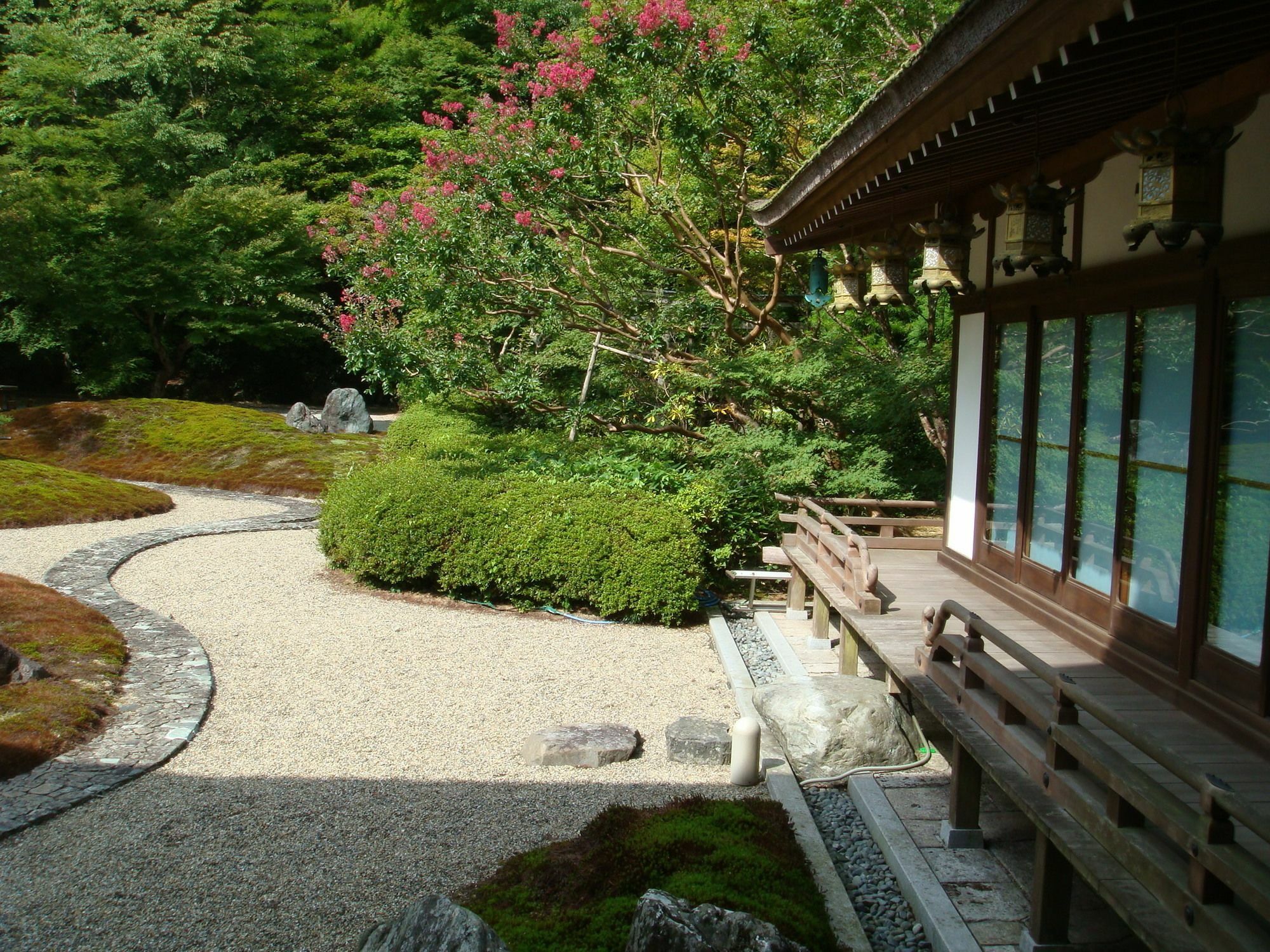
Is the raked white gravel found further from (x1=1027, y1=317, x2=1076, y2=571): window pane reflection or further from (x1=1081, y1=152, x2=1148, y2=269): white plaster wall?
(x1=1081, y1=152, x2=1148, y2=269): white plaster wall

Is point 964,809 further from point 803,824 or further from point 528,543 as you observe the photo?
point 528,543

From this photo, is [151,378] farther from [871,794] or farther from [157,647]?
[871,794]

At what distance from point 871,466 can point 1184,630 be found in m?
5.36

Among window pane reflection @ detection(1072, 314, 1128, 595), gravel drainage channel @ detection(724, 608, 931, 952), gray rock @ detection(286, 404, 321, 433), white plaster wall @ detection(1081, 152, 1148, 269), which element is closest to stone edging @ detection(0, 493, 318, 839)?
gravel drainage channel @ detection(724, 608, 931, 952)

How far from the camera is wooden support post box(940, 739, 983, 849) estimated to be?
434cm

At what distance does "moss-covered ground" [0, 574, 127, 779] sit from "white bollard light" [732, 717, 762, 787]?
3.77 meters

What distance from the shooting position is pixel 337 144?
24.8 metres

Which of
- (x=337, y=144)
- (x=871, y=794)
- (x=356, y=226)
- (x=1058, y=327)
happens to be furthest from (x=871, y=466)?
(x=337, y=144)

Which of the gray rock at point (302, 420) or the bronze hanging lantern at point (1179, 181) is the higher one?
the bronze hanging lantern at point (1179, 181)

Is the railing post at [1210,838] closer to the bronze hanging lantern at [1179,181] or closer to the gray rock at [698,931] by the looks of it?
the gray rock at [698,931]

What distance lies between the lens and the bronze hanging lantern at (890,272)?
620cm

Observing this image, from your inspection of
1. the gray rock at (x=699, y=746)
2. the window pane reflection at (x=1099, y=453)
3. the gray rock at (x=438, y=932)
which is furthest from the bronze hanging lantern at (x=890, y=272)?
the gray rock at (x=438, y=932)

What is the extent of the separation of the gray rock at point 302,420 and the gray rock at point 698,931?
16.9m

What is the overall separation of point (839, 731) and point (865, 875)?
115 centimetres
